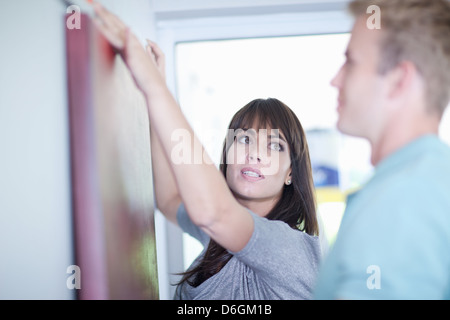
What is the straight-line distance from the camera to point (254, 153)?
1430 millimetres

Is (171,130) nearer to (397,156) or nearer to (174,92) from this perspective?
(397,156)

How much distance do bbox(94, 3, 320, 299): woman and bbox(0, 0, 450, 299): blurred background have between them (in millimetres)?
185

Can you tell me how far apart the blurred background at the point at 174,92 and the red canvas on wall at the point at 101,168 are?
0.10 feet

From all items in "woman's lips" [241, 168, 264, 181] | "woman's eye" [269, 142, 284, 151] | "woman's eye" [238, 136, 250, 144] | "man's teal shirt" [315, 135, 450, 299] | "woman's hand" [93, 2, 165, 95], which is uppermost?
"woman's hand" [93, 2, 165, 95]

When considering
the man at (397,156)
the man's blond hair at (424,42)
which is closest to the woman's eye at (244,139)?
the man at (397,156)

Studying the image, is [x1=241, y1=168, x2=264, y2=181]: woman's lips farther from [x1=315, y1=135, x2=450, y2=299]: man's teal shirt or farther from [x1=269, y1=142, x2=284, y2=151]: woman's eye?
[x1=315, y1=135, x2=450, y2=299]: man's teal shirt

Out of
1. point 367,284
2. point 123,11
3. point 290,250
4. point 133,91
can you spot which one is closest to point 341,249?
point 367,284

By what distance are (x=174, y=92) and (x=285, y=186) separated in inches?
32.1

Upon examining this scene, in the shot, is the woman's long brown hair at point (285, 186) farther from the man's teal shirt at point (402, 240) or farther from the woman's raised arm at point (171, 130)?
the man's teal shirt at point (402, 240)

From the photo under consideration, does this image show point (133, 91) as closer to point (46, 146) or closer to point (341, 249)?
point (46, 146)

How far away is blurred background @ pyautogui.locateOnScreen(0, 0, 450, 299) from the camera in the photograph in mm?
717

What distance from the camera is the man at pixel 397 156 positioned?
70cm

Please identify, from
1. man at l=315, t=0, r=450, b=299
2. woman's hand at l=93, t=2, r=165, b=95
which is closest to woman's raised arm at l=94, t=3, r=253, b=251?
woman's hand at l=93, t=2, r=165, b=95

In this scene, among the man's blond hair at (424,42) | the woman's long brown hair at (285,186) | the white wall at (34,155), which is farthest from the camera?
the woman's long brown hair at (285,186)
